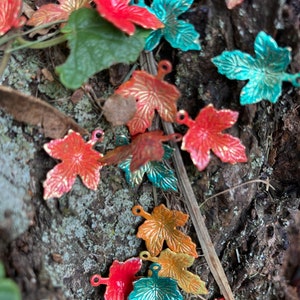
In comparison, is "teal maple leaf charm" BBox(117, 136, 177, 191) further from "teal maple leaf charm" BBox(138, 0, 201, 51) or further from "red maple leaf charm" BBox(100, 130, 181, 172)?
"teal maple leaf charm" BBox(138, 0, 201, 51)

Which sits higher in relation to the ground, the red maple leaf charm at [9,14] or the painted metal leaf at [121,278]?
the red maple leaf charm at [9,14]

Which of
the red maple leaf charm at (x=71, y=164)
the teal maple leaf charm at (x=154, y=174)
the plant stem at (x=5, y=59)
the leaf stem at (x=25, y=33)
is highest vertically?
the leaf stem at (x=25, y=33)

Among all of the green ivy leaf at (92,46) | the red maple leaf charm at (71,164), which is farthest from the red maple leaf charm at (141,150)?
the green ivy leaf at (92,46)

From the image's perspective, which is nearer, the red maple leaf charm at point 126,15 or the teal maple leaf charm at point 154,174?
the red maple leaf charm at point 126,15

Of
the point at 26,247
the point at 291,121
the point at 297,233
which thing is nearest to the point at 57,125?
the point at 26,247

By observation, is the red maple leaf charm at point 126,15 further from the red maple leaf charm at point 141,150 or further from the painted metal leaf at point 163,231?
the painted metal leaf at point 163,231
